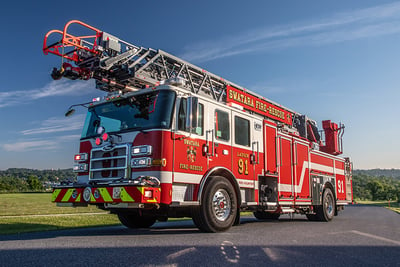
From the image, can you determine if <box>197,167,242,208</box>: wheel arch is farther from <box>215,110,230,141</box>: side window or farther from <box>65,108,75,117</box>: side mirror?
<box>65,108,75,117</box>: side mirror

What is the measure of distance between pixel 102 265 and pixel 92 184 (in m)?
2.87

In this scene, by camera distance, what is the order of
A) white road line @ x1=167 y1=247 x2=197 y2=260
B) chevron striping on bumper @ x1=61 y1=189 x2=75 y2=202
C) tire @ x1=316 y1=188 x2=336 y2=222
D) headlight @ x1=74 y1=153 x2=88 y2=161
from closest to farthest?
white road line @ x1=167 y1=247 x2=197 y2=260 → chevron striping on bumper @ x1=61 y1=189 x2=75 y2=202 → headlight @ x1=74 y1=153 x2=88 y2=161 → tire @ x1=316 y1=188 x2=336 y2=222

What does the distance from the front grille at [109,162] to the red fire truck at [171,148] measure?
2 centimetres

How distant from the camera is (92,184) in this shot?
21.2 feet

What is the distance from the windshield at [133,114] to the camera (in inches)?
253

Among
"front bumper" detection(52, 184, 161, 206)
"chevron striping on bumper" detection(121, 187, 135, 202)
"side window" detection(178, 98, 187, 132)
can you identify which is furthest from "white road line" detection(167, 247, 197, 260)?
"side window" detection(178, 98, 187, 132)

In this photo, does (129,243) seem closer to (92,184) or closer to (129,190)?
(129,190)

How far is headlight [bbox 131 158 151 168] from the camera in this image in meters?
6.08

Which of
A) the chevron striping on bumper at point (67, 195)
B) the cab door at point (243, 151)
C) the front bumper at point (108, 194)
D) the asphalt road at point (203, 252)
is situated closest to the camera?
the asphalt road at point (203, 252)

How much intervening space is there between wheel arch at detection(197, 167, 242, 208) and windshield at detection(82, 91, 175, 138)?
1328 millimetres

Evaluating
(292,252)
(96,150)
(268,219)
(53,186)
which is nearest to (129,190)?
(96,150)

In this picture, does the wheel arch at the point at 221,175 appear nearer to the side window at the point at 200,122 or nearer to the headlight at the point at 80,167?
the side window at the point at 200,122

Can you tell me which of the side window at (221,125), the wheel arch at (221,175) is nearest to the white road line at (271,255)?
the wheel arch at (221,175)

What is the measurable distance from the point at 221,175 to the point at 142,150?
2.06 metres
